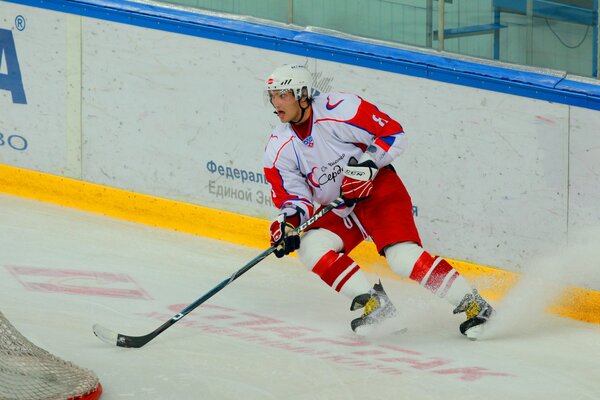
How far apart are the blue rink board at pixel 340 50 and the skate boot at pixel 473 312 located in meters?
1.16

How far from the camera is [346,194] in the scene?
5.17 metres

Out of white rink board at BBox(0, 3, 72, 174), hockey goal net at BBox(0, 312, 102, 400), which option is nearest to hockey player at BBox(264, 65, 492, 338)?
hockey goal net at BBox(0, 312, 102, 400)

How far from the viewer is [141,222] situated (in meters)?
7.29

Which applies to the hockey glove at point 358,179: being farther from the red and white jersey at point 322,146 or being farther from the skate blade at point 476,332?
the skate blade at point 476,332

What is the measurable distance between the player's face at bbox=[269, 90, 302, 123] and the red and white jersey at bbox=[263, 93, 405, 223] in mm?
107

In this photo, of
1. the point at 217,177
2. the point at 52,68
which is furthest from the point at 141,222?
the point at 52,68

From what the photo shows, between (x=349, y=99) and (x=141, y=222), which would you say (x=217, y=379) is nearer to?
(x=349, y=99)

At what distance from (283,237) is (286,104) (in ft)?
1.74

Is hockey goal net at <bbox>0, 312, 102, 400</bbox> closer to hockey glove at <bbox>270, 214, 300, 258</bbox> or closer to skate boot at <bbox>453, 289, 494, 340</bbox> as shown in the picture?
hockey glove at <bbox>270, 214, 300, 258</bbox>

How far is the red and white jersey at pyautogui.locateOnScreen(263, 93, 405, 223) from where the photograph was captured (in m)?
5.30

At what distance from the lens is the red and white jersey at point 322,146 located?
17.4 ft

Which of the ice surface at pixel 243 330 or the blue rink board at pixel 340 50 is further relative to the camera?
the blue rink board at pixel 340 50

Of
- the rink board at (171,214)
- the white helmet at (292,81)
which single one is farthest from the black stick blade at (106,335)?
the rink board at (171,214)

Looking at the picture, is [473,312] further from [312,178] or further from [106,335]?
[106,335]
